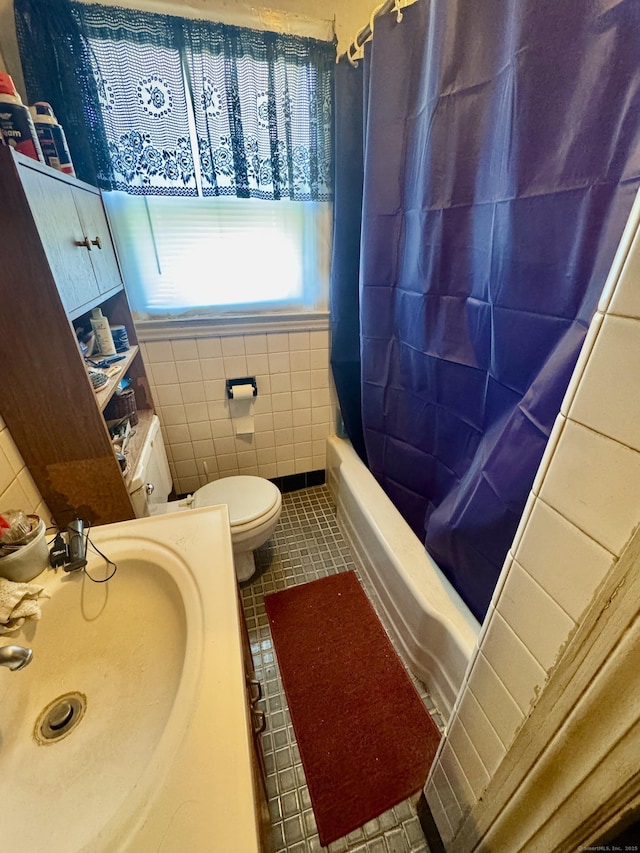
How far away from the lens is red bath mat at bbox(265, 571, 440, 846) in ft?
3.18

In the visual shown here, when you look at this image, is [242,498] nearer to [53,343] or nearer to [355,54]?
[53,343]

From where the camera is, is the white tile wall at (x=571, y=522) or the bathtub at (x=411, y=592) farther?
the bathtub at (x=411, y=592)

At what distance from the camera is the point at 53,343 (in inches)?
32.0

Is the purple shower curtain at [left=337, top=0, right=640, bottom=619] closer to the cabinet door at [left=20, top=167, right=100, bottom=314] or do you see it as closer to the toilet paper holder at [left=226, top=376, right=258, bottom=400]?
the toilet paper holder at [left=226, top=376, right=258, bottom=400]

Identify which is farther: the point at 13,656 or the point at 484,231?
the point at 484,231

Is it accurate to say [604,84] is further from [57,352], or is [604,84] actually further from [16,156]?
[57,352]

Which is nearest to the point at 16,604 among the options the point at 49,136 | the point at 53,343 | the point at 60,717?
the point at 60,717

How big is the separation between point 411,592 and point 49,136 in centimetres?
174

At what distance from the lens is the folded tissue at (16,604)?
0.64 meters

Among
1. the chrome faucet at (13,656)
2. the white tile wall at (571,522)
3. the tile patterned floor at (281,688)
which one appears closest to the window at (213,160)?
the tile patterned floor at (281,688)

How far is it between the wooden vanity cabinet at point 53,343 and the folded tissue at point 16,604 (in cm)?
32

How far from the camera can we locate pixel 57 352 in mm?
823

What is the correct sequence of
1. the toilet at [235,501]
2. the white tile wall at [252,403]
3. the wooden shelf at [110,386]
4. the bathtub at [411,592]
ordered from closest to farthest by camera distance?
the wooden shelf at [110,386]
the bathtub at [411,592]
the toilet at [235,501]
the white tile wall at [252,403]

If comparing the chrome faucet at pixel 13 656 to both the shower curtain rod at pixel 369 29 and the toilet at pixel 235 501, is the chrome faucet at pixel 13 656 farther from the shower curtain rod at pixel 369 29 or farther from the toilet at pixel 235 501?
the shower curtain rod at pixel 369 29
